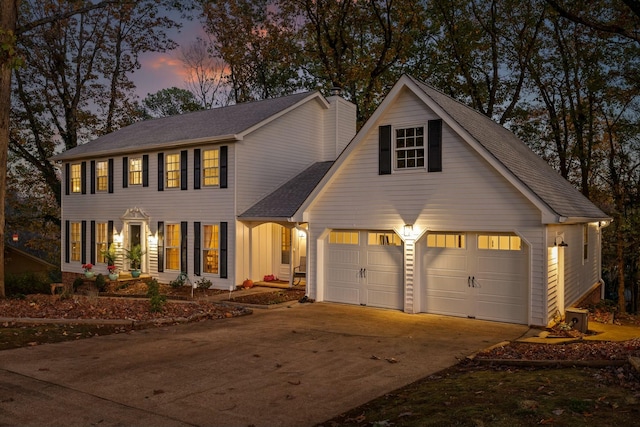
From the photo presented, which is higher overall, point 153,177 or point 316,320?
point 153,177

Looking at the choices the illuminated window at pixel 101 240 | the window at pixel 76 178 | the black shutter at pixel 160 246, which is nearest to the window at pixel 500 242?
the black shutter at pixel 160 246

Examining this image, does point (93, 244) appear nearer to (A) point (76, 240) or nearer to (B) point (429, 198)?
(A) point (76, 240)

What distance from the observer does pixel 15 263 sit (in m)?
32.1

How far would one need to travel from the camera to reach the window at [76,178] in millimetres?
25823

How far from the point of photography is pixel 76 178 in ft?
85.4

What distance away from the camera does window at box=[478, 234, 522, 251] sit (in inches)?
514

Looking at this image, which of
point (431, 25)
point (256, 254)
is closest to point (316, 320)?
point (256, 254)

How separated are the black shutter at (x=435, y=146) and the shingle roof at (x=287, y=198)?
5113 millimetres

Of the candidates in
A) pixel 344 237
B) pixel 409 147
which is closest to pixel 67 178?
pixel 344 237

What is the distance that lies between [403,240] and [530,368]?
22.2ft

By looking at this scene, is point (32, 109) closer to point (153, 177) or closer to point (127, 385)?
point (153, 177)

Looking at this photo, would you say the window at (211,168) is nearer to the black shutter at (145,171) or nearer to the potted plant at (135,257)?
the black shutter at (145,171)

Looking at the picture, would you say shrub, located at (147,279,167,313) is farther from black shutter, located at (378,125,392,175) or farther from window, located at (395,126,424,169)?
window, located at (395,126,424,169)

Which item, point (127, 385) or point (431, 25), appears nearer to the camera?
point (127, 385)
